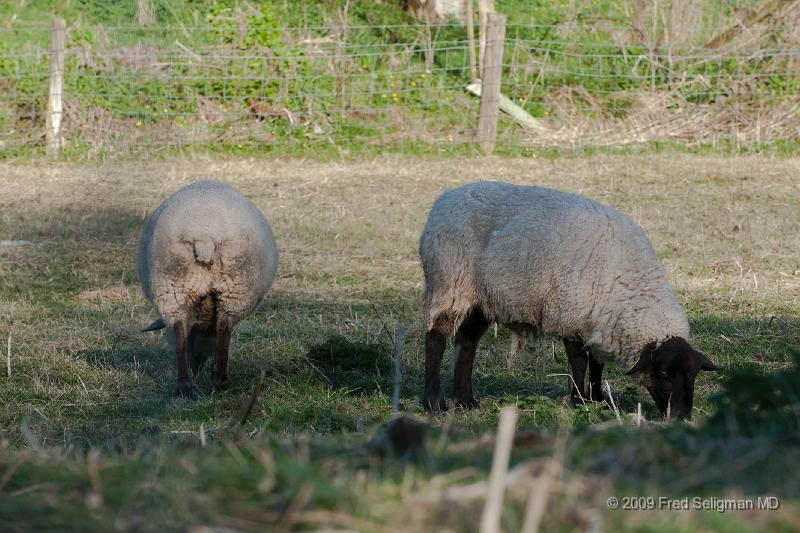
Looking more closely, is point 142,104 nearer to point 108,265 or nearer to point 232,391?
point 108,265

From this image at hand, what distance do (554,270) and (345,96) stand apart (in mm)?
10238

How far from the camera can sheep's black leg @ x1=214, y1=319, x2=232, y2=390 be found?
700 cm

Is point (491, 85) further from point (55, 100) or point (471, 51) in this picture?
point (55, 100)

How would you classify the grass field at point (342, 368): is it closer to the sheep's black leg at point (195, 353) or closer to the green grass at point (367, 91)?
the sheep's black leg at point (195, 353)

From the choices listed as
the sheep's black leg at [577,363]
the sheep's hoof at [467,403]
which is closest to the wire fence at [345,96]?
the sheep's hoof at [467,403]

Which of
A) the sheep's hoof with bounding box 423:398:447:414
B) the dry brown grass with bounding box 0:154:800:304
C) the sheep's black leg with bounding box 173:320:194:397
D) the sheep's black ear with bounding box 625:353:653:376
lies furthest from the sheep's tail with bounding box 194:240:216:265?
the sheep's black ear with bounding box 625:353:653:376

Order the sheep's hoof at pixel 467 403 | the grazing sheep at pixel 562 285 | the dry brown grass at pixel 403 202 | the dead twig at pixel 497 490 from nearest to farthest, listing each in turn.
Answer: the dead twig at pixel 497 490 < the grazing sheep at pixel 562 285 < the sheep's hoof at pixel 467 403 < the dry brown grass at pixel 403 202

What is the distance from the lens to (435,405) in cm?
659

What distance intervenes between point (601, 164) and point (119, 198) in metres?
6.35

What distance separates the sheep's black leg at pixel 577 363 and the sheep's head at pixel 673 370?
1.23 ft

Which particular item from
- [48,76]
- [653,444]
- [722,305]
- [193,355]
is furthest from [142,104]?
[653,444]

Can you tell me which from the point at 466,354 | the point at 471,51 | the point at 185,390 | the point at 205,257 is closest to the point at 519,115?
the point at 471,51

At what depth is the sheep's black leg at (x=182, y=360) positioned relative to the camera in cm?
688

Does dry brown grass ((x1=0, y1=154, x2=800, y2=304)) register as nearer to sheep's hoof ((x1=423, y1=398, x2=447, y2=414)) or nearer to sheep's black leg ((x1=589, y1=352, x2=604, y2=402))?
sheep's black leg ((x1=589, y1=352, x2=604, y2=402))
